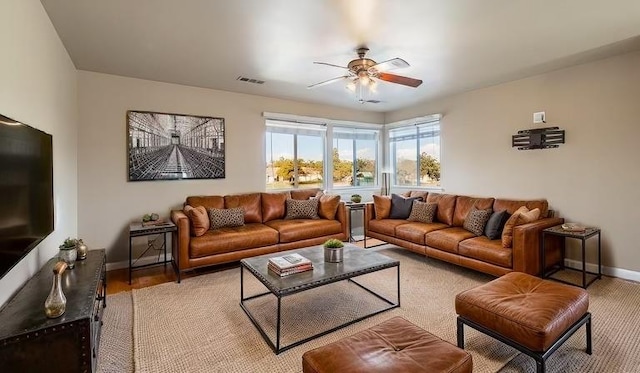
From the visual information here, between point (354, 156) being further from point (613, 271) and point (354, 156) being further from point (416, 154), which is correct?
point (613, 271)

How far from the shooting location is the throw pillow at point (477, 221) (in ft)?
12.5

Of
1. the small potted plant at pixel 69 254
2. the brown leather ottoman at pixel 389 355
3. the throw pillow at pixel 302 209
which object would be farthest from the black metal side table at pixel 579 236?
the small potted plant at pixel 69 254

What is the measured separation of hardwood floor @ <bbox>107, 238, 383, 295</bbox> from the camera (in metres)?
3.43

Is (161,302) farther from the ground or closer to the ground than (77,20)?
closer to the ground

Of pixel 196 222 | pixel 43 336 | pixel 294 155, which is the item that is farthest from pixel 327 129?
pixel 43 336

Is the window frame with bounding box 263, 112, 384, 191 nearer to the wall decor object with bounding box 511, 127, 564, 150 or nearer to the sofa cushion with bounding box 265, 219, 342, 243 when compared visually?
the sofa cushion with bounding box 265, 219, 342, 243

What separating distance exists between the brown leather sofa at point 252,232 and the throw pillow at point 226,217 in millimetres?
74

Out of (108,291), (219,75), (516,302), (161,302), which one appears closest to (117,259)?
(108,291)

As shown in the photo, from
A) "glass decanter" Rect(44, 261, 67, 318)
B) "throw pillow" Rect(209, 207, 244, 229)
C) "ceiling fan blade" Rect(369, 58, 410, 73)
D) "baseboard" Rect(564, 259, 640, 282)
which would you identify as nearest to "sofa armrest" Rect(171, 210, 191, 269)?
"throw pillow" Rect(209, 207, 244, 229)

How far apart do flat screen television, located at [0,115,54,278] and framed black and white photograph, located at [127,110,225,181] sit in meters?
1.83

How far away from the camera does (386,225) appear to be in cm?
463

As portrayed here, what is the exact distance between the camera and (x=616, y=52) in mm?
3293

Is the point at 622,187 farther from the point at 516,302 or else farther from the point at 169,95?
the point at 169,95

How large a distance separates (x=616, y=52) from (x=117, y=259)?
638 cm
